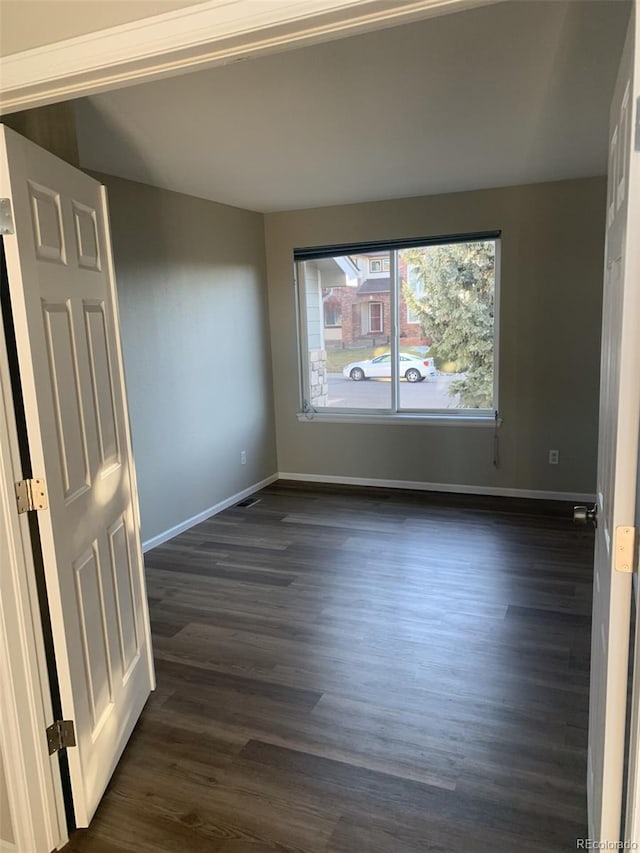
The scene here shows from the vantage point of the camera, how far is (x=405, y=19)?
110cm

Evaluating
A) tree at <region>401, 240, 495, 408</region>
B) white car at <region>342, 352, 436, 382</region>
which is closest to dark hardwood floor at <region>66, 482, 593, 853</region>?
tree at <region>401, 240, 495, 408</region>

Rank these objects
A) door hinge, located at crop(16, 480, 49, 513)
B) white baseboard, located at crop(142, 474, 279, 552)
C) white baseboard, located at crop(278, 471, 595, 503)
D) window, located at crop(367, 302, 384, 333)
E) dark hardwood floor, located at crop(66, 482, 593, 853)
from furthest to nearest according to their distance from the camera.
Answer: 1. window, located at crop(367, 302, 384, 333)
2. white baseboard, located at crop(278, 471, 595, 503)
3. white baseboard, located at crop(142, 474, 279, 552)
4. dark hardwood floor, located at crop(66, 482, 593, 853)
5. door hinge, located at crop(16, 480, 49, 513)

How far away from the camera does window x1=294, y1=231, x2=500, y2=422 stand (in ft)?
16.0

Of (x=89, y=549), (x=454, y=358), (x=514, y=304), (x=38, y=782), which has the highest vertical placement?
(x=514, y=304)

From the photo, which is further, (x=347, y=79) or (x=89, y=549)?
(x=347, y=79)

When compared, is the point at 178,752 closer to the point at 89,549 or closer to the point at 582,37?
the point at 89,549

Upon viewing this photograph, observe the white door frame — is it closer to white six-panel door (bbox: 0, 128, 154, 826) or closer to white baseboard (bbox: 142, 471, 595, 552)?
white six-panel door (bbox: 0, 128, 154, 826)

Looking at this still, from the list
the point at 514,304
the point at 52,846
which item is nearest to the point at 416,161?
the point at 514,304

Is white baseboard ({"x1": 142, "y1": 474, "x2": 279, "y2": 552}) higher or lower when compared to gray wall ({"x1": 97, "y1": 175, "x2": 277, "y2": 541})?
lower

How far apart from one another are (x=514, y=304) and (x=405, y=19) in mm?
3867

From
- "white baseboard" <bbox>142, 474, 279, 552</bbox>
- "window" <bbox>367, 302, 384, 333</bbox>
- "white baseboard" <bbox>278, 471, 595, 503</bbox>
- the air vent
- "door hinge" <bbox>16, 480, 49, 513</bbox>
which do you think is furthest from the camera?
"window" <bbox>367, 302, 384, 333</bbox>

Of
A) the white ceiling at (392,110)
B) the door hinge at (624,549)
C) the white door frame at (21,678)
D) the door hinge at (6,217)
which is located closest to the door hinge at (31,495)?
the white door frame at (21,678)

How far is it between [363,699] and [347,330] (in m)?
3.61

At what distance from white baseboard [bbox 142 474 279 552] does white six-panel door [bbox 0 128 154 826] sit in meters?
1.89
